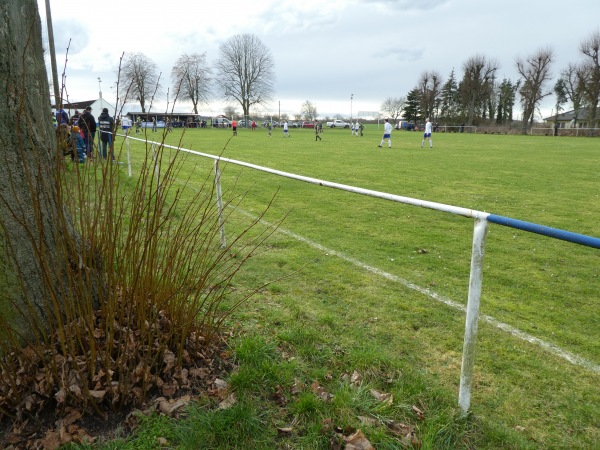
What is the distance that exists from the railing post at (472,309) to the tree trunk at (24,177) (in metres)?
2.08

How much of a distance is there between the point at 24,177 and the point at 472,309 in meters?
2.53

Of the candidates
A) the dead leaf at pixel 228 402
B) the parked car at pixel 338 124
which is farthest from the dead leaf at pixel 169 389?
the parked car at pixel 338 124

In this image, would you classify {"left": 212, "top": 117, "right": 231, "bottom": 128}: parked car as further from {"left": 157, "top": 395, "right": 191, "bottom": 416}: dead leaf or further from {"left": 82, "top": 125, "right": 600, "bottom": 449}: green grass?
{"left": 157, "top": 395, "right": 191, "bottom": 416}: dead leaf

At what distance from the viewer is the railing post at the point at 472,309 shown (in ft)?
7.17

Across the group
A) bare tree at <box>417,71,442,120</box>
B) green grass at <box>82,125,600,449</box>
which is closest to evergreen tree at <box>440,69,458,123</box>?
bare tree at <box>417,71,442,120</box>

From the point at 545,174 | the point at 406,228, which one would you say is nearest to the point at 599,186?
the point at 545,174

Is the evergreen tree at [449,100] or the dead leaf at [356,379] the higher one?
the evergreen tree at [449,100]

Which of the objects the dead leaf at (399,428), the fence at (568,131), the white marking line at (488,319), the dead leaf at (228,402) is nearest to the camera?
the dead leaf at (399,428)

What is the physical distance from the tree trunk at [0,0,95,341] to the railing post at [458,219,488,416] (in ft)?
6.83

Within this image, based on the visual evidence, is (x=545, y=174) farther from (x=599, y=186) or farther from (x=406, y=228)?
(x=406, y=228)

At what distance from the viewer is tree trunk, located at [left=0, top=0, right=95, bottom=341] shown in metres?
2.16

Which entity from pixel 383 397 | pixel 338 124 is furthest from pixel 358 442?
pixel 338 124

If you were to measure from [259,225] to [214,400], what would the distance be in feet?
15.3

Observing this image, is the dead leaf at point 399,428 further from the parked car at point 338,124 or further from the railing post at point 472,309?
the parked car at point 338,124
